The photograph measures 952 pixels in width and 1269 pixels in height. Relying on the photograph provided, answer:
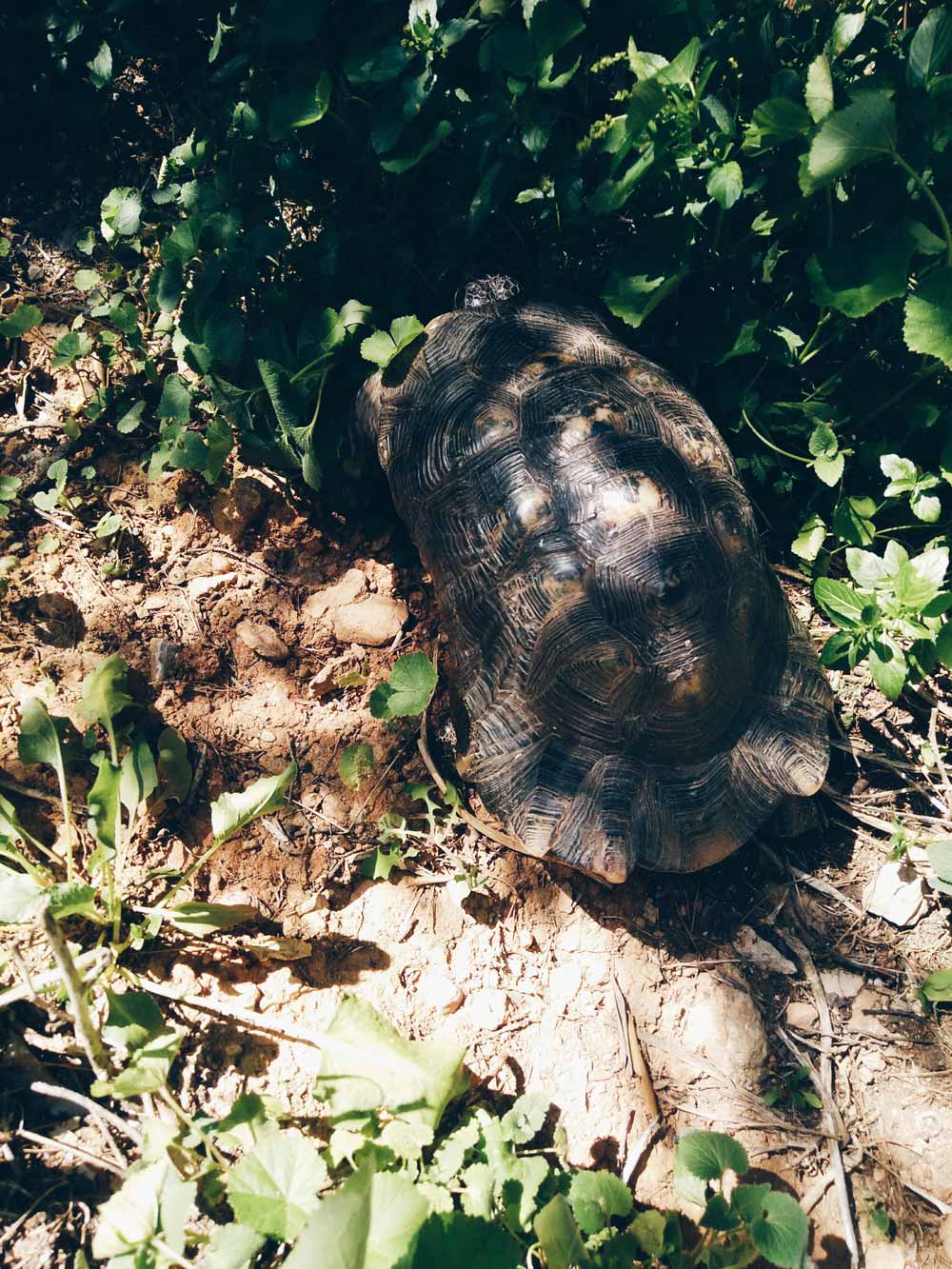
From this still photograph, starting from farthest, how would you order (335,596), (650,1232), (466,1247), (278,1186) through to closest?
(335,596) → (650,1232) → (278,1186) → (466,1247)

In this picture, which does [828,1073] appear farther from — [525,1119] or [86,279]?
[86,279]

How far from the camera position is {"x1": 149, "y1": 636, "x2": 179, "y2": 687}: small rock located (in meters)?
2.32

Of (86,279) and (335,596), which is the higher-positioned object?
(86,279)

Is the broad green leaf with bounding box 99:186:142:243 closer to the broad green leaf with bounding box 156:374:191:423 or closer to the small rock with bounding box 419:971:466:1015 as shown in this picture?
the broad green leaf with bounding box 156:374:191:423

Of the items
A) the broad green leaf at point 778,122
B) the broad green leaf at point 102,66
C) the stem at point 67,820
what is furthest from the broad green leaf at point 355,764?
the broad green leaf at point 102,66

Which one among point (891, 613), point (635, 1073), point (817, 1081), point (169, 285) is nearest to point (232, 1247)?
point (635, 1073)

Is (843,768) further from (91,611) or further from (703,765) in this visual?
(91,611)

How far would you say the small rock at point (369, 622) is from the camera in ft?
8.07

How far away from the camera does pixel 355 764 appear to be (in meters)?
2.25

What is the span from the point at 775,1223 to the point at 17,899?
5.58 ft

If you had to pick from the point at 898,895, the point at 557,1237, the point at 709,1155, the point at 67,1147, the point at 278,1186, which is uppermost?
the point at 278,1186

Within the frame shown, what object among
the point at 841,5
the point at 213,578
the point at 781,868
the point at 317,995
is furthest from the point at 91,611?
the point at 841,5

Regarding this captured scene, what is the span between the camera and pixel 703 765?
6.97 ft

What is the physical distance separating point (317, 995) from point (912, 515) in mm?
2179
